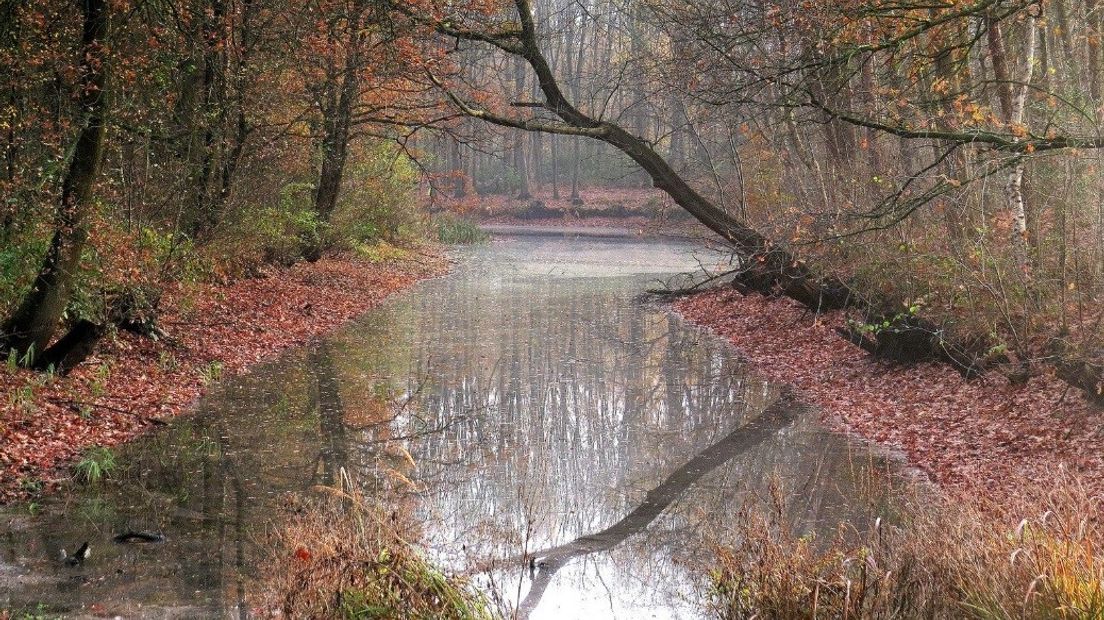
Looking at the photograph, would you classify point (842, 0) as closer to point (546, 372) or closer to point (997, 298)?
point (997, 298)

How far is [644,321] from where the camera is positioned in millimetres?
22719

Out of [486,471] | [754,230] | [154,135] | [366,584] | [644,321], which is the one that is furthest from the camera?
[644,321]

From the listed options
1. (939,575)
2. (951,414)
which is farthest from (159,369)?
(939,575)

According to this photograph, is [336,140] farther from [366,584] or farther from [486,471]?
[366,584]

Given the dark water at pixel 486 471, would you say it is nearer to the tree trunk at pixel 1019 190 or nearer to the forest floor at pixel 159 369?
the forest floor at pixel 159 369

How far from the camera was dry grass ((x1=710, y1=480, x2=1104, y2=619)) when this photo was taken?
4949 millimetres

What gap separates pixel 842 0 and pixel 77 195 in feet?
27.0

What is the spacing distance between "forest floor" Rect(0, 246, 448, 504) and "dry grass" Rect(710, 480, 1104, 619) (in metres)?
5.99

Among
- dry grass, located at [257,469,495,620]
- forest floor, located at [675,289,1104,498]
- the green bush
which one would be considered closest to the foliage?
dry grass, located at [257,469,495,620]

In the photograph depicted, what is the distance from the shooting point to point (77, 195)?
11359 mm

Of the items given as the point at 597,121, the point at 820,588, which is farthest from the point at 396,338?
the point at 820,588

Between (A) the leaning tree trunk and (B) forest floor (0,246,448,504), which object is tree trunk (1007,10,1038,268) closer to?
(B) forest floor (0,246,448,504)

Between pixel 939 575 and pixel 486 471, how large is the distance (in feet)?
18.0

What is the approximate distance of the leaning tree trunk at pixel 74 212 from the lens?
11266 mm
